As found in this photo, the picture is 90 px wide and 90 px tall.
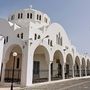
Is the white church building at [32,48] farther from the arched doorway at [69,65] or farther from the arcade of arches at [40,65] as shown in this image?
the arched doorway at [69,65]

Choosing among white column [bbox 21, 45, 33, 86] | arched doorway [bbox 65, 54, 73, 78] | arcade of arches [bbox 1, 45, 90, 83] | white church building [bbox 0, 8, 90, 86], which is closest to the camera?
white column [bbox 21, 45, 33, 86]

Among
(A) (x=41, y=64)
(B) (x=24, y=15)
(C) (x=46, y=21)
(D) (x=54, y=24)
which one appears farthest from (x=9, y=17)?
(A) (x=41, y=64)

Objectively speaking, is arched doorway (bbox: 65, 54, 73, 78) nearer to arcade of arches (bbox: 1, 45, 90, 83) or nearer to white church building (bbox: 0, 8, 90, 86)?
arcade of arches (bbox: 1, 45, 90, 83)

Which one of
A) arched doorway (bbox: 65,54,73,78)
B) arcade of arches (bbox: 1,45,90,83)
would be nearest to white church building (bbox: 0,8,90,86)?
arcade of arches (bbox: 1,45,90,83)

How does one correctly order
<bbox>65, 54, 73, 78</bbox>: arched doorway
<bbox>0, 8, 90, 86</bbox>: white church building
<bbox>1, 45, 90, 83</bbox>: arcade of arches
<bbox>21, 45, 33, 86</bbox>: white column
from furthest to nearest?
<bbox>65, 54, 73, 78</bbox>: arched doorway
<bbox>1, 45, 90, 83</bbox>: arcade of arches
<bbox>0, 8, 90, 86</bbox>: white church building
<bbox>21, 45, 33, 86</bbox>: white column

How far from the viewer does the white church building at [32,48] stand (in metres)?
19.3

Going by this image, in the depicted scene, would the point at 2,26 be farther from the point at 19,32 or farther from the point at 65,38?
the point at 65,38

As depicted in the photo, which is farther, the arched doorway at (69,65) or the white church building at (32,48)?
the arched doorway at (69,65)

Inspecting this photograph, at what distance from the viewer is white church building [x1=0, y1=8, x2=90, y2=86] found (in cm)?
1928

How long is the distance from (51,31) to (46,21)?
578 cm

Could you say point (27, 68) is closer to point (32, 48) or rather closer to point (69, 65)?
point (32, 48)

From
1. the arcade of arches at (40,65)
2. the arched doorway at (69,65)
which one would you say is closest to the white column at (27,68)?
the arcade of arches at (40,65)

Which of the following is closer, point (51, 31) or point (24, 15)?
point (51, 31)

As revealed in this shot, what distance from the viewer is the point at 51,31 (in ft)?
92.8
